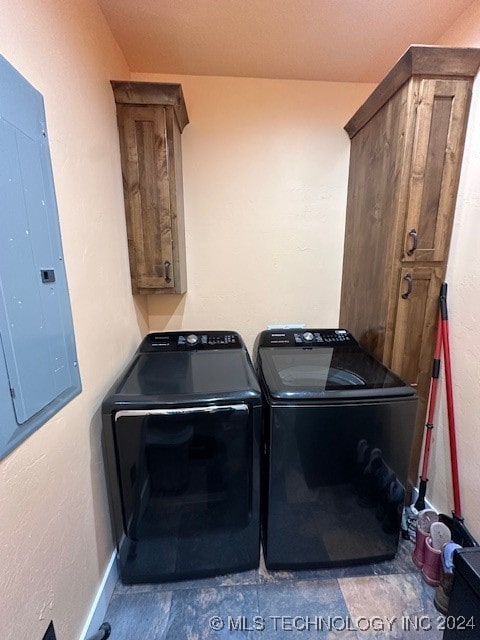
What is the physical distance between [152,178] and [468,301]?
5.47ft

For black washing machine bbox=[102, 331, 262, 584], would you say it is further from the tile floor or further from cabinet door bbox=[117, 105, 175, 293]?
cabinet door bbox=[117, 105, 175, 293]

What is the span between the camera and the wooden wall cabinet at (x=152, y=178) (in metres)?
1.37

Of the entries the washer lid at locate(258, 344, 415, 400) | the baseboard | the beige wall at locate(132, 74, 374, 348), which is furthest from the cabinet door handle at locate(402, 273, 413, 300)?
the baseboard

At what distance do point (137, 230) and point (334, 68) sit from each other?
1.44 metres

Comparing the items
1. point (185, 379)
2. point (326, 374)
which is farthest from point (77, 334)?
point (326, 374)

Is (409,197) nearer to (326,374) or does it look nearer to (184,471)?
(326,374)

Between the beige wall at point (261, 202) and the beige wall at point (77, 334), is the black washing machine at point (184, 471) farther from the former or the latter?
the beige wall at point (261, 202)

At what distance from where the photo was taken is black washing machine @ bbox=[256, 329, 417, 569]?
114cm

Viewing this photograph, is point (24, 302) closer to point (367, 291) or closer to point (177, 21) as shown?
point (177, 21)

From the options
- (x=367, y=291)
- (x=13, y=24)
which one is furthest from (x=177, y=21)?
(x=367, y=291)

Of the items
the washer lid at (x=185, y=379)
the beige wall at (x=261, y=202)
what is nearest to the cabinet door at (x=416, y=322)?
the beige wall at (x=261, y=202)

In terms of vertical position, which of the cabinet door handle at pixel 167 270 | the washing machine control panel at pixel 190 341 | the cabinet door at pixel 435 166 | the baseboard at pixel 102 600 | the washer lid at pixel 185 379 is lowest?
the baseboard at pixel 102 600

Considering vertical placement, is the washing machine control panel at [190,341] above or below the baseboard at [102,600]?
above

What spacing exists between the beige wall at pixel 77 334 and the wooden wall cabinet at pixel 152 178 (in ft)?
0.25
